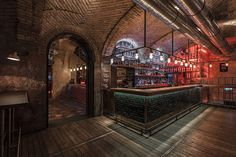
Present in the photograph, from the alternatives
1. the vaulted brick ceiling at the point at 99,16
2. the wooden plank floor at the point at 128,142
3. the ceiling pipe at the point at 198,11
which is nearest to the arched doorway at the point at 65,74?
the vaulted brick ceiling at the point at 99,16

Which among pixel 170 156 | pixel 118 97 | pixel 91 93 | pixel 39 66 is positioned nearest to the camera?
pixel 170 156

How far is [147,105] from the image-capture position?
145 inches

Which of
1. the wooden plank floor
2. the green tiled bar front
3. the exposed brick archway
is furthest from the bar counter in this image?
the exposed brick archway

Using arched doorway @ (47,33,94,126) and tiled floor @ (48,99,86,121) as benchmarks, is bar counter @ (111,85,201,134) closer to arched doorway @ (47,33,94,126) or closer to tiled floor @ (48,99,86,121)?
tiled floor @ (48,99,86,121)

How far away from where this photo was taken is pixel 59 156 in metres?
2.67

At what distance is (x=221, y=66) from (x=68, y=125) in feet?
39.9

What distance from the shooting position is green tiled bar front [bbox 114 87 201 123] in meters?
3.78

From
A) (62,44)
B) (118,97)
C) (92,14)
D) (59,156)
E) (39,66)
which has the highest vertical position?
(62,44)

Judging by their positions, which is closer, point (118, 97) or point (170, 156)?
point (170, 156)

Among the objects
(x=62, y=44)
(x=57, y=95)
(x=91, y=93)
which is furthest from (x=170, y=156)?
(x=62, y=44)

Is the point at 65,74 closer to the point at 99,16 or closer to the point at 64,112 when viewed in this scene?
the point at 64,112

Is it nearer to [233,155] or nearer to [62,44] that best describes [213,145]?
[233,155]

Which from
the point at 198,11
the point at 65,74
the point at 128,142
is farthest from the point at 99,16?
the point at 65,74

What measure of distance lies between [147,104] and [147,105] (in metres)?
0.03
